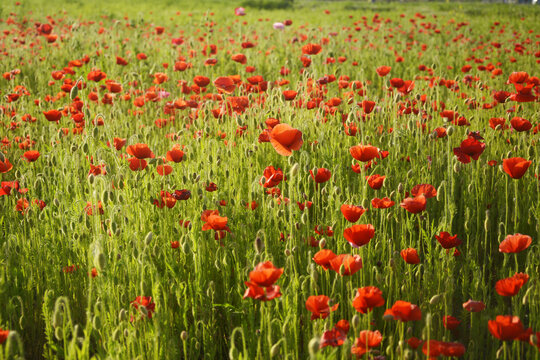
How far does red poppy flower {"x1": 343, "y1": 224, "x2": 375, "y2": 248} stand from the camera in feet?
4.83

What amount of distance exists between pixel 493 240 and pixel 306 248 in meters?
1.03

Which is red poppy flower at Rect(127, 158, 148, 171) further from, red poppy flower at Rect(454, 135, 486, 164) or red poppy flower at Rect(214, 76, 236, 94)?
red poppy flower at Rect(454, 135, 486, 164)

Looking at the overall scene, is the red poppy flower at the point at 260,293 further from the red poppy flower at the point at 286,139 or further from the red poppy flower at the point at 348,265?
the red poppy flower at the point at 286,139

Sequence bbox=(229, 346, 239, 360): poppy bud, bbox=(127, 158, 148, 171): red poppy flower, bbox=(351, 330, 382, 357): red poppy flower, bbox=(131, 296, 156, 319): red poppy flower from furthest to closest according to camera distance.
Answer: bbox=(127, 158, 148, 171): red poppy flower → bbox=(131, 296, 156, 319): red poppy flower → bbox=(351, 330, 382, 357): red poppy flower → bbox=(229, 346, 239, 360): poppy bud

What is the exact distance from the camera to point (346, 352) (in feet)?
3.97

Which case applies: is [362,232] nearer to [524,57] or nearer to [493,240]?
[493,240]

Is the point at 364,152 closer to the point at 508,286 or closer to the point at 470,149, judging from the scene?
the point at 470,149

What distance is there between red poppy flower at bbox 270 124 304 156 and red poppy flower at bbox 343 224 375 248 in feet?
1.43

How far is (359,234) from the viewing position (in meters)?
1.48

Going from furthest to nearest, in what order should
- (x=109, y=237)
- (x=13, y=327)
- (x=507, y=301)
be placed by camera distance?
(x=507, y=301) < (x=109, y=237) < (x=13, y=327)

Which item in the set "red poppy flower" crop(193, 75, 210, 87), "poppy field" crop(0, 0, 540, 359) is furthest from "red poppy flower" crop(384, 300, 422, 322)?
"red poppy flower" crop(193, 75, 210, 87)

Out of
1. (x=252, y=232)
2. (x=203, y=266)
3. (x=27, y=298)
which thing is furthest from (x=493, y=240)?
(x=27, y=298)

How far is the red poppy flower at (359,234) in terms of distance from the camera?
1.47 m

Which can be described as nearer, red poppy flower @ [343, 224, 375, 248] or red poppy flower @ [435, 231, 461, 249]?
red poppy flower @ [343, 224, 375, 248]
